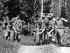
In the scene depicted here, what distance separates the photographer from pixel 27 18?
1588 cm

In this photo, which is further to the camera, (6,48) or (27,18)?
(27,18)

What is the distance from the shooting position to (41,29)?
11.3m

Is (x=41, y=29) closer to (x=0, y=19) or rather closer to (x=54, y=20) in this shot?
(x=54, y=20)

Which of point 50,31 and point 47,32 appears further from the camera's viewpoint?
point 47,32

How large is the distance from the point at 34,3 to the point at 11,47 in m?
7.14

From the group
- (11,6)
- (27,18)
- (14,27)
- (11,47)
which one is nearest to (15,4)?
(11,6)

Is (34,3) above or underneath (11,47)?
above

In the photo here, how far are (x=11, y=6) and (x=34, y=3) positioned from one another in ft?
5.73

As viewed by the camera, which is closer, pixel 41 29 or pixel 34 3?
pixel 41 29

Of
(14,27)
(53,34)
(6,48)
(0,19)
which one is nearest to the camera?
(6,48)

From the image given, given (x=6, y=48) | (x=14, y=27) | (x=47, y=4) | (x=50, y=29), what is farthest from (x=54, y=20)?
(x=47, y=4)

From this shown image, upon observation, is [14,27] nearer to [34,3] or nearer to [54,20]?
[54,20]

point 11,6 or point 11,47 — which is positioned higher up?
point 11,6

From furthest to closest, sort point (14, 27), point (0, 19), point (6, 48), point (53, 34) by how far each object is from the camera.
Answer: point (0, 19)
point (14, 27)
point (53, 34)
point (6, 48)
